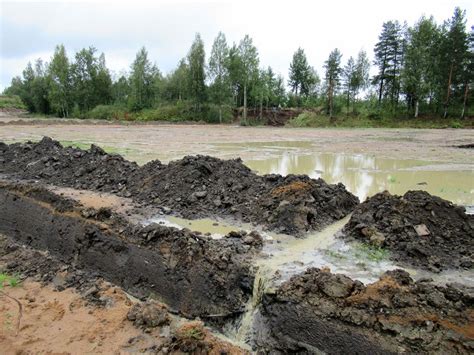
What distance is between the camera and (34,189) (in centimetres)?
809

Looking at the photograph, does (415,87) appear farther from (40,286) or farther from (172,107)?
(40,286)

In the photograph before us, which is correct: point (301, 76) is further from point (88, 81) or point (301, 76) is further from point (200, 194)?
point (200, 194)

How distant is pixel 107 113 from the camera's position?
56.2 m

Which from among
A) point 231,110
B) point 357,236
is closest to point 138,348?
point 357,236

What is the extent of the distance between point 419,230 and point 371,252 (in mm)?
825

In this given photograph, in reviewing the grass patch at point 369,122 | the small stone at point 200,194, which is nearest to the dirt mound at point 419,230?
the small stone at point 200,194

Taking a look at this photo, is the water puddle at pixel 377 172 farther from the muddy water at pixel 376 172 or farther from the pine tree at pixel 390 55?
the pine tree at pixel 390 55

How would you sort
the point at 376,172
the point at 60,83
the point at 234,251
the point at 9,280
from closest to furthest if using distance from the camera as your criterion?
1. the point at 234,251
2. the point at 9,280
3. the point at 376,172
4. the point at 60,83

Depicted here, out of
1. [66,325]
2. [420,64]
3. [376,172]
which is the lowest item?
[66,325]

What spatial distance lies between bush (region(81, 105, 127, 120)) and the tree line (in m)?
1.67

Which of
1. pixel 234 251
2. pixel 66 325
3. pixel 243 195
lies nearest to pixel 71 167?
pixel 243 195

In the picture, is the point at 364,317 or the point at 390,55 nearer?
the point at 364,317

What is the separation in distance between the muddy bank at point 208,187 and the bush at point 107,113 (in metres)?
46.4

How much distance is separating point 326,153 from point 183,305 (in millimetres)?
15333
